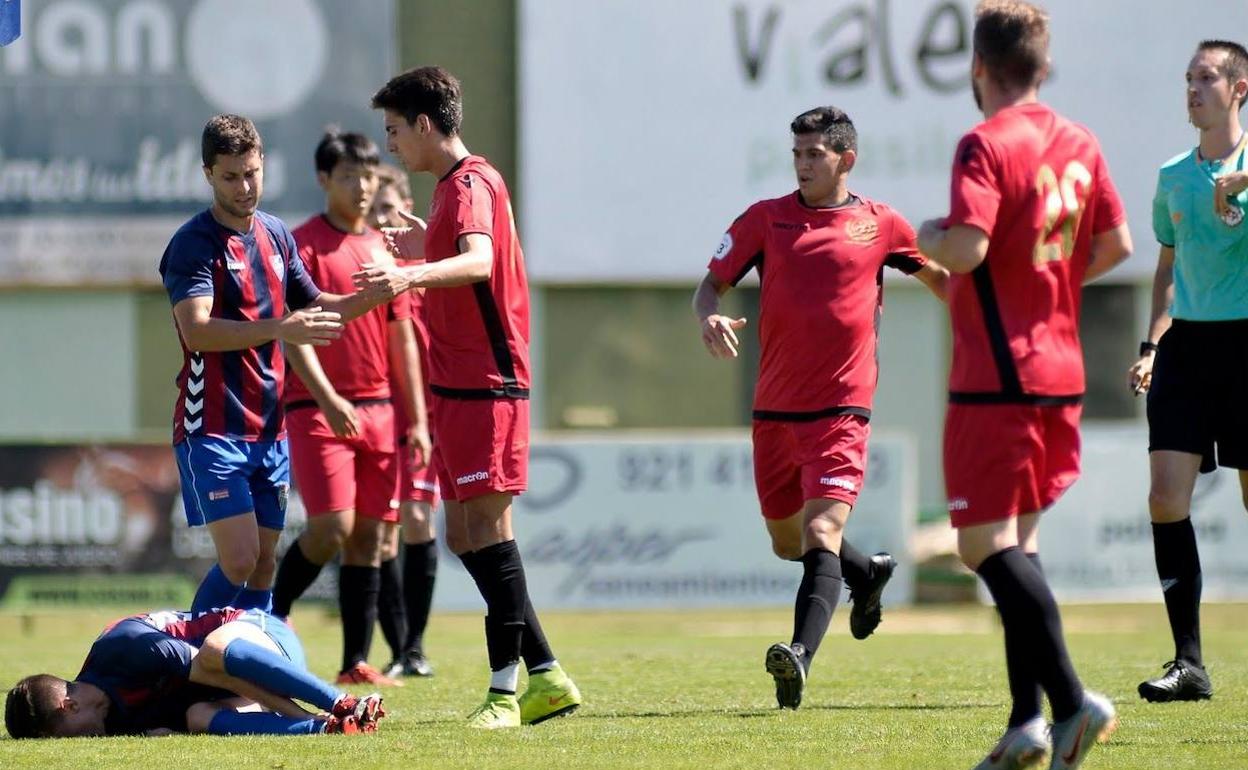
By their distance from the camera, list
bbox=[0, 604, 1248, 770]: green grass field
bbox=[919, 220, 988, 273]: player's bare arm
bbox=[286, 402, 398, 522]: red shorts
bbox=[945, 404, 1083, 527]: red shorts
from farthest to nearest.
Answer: bbox=[286, 402, 398, 522]: red shorts
bbox=[0, 604, 1248, 770]: green grass field
bbox=[945, 404, 1083, 527]: red shorts
bbox=[919, 220, 988, 273]: player's bare arm

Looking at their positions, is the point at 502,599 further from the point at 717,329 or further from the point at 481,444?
the point at 717,329

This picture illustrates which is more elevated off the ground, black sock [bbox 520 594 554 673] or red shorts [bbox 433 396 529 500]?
red shorts [bbox 433 396 529 500]

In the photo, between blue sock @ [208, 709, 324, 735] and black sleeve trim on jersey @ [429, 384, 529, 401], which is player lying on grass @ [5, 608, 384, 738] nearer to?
blue sock @ [208, 709, 324, 735]

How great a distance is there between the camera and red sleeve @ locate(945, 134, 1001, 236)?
16.5ft

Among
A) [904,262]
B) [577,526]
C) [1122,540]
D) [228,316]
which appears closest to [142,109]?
[577,526]

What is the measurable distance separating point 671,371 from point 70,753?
46.2ft

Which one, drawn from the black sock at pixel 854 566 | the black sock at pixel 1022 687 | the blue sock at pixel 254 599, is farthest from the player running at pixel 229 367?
the black sock at pixel 1022 687

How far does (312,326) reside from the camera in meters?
6.36

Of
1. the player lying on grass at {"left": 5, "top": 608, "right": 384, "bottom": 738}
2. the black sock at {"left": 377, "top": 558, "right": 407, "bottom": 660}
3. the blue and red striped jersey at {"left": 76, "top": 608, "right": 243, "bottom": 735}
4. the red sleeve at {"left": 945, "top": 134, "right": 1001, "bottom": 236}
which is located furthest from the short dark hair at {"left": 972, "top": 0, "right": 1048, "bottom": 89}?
the black sock at {"left": 377, "top": 558, "right": 407, "bottom": 660}

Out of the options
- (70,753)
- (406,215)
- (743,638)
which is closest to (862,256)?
(406,215)

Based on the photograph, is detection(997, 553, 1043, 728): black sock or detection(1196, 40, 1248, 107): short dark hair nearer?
detection(997, 553, 1043, 728): black sock

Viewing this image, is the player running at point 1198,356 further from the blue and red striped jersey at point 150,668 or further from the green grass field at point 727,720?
the blue and red striped jersey at point 150,668

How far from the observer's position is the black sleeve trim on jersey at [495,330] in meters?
6.46

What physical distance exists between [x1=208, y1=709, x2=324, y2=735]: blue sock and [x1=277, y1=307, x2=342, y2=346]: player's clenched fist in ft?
4.21
